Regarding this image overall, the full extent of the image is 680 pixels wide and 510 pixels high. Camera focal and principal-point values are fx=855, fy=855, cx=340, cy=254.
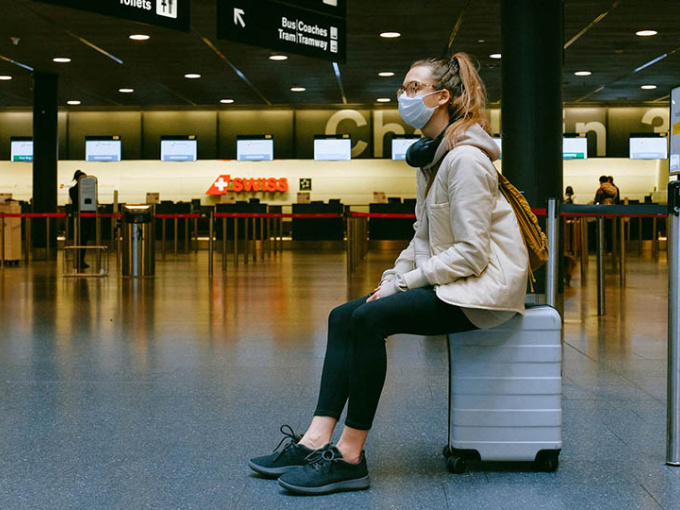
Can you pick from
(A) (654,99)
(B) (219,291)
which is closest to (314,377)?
(B) (219,291)

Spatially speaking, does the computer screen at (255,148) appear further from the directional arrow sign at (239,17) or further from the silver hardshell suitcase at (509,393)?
the silver hardshell suitcase at (509,393)

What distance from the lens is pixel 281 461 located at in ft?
8.96

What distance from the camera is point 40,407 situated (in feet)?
12.1

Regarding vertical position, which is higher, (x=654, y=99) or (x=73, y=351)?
(x=654, y=99)

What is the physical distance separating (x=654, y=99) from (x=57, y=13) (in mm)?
15619

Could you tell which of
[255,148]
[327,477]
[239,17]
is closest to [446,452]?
[327,477]

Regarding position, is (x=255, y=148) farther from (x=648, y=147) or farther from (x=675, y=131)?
(x=675, y=131)

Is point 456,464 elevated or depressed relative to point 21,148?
depressed

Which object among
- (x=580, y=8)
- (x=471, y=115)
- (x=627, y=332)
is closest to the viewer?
(x=471, y=115)

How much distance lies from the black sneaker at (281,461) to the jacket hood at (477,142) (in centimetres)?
103

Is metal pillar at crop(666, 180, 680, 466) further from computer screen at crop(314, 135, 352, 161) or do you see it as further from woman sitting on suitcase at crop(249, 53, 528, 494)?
computer screen at crop(314, 135, 352, 161)

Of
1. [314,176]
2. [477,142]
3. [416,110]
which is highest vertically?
[314,176]

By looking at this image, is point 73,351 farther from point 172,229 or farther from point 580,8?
point 172,229

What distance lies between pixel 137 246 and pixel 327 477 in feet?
32.6
